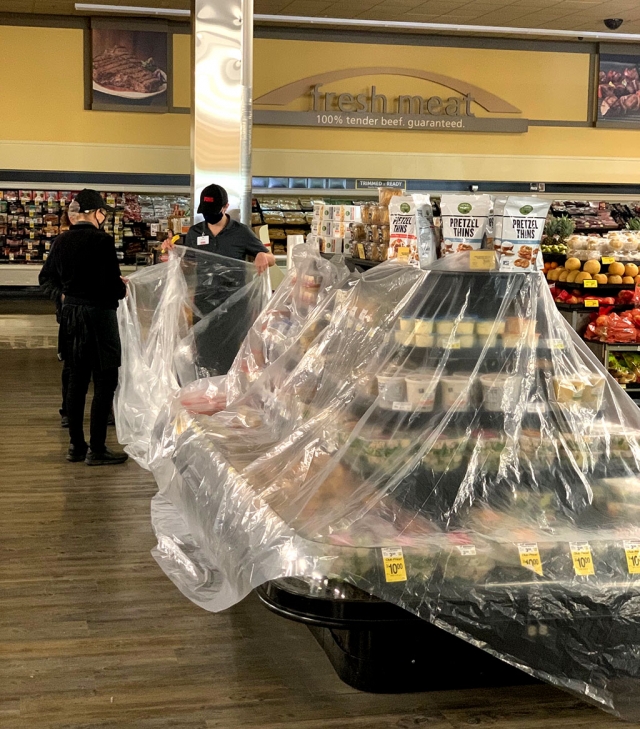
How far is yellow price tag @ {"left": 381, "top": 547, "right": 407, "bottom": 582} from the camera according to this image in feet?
9.11

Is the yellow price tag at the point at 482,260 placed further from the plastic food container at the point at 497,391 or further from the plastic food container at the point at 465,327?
the plastic food container at the point at 497,391

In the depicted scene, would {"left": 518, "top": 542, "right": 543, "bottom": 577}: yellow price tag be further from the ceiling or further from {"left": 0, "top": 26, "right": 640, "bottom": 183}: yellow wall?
{"left": 0, "top": 26, "right": 640, "bottom": 183}: yellow wall

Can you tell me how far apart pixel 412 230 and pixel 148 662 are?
1.68 meters

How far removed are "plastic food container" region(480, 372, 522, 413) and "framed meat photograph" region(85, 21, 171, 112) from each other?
912 centimetres

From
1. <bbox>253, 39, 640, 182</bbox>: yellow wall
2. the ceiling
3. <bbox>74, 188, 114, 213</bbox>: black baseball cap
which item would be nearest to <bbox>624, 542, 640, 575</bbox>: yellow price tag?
<bbox>74, 188, 114, 213</bbox>: black baseball cap

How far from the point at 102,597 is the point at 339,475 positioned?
1.29 meters

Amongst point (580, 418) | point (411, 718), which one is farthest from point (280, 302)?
point (411, 718)


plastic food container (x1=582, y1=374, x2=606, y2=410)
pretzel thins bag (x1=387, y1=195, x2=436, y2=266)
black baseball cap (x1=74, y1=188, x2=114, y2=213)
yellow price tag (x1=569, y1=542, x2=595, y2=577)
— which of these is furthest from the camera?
black baseball cap (x1=74, y1=188, x2=114, y2=213)

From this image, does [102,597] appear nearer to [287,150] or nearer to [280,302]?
[280,302]

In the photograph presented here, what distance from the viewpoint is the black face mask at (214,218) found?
5965 millimetres

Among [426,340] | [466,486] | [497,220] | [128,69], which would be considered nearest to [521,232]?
[497,220]

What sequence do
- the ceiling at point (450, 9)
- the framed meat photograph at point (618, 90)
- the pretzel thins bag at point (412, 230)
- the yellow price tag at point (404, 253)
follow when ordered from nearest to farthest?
1. the pretzel thins bag at point (412, 230)
2. the yellow price tag at point (404, 253)
3. the ceiling at point (450, 9)
4. the framed meat photograph at point (618, 90)

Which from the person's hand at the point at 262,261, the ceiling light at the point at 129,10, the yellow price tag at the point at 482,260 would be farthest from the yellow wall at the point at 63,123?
the yellow price tag at the point at 482,260

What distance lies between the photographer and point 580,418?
10.4ft
